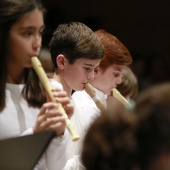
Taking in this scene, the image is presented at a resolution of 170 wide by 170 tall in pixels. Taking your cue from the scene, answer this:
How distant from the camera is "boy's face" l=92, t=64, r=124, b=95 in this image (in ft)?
7.23

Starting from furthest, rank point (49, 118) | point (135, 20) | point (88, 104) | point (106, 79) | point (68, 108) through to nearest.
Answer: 1. point (135, 20)
2. point (106, 79)
3. point (88, 104)
4. point (68, 108)
5. point (49, 118)

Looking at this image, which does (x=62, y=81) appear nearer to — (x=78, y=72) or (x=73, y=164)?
(x=78, y=72)

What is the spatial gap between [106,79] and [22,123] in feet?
2.43

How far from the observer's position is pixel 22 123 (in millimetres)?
1520

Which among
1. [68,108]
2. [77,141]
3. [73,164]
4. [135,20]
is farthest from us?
[135,20]

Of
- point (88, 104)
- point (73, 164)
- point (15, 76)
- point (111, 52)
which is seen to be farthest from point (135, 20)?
point (15, 76)

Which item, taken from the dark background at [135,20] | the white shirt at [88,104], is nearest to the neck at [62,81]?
the white shirt at [88,104]

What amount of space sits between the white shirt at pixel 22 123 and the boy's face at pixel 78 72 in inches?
14.6

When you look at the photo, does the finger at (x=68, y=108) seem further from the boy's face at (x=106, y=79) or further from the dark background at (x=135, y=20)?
the dark background at (x=135, y=20)

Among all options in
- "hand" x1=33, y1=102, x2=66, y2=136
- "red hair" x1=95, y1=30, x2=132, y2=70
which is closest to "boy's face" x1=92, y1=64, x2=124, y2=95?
"red hair" x1=95, y1=30, x2=132, y2=70

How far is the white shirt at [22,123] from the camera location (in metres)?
1.49

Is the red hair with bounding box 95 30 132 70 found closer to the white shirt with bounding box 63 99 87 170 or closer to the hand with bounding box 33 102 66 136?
the white shirt with bounding box 63 99 87 170

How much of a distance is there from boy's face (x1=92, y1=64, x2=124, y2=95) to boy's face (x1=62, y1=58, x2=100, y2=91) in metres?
0.27

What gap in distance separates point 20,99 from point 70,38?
1.51ft
